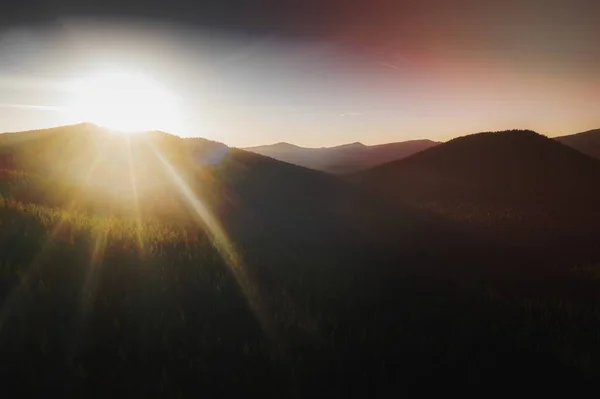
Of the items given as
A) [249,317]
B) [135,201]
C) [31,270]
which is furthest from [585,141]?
[31,270]

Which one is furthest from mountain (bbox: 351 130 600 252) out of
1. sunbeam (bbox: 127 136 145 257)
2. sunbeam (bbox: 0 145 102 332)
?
sunbeam (bbox: 0 145 102 332)

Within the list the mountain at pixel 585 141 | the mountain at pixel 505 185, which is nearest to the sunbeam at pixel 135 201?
the mountain at pixel 505 185

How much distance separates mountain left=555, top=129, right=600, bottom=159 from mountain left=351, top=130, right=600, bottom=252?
77714 millimetres

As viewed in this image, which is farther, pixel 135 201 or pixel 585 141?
pixel 585 141

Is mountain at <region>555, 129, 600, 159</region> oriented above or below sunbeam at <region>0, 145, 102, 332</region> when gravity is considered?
above

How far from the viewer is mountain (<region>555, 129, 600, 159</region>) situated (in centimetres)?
12099

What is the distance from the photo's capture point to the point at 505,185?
1807 inches

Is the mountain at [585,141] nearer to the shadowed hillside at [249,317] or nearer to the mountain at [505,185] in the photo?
the mountain at [505,185]

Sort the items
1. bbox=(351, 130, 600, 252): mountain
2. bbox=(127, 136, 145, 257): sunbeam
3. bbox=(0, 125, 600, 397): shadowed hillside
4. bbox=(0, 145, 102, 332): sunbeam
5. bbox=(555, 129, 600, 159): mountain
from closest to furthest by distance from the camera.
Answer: bbox=(0, 125, 600, 397): shadowed hillside → bbox=(0, 145, 102, 332): sunbeam → bbox=(127, 136, 145, 257): sunbeam → bbox=(351, 130, 600, 252): mountain → bbox=(555, 129, 600, 159): mountain

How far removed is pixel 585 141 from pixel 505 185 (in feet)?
383

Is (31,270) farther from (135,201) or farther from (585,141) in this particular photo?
(585,141)

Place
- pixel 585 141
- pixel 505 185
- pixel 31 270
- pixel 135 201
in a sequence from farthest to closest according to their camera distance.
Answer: pixel 585 141
pixel 505 185
pixel 135 201
pixel 31 270

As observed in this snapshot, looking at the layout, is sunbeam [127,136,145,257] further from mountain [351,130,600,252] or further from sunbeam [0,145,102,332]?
mountain [351,130,600,252]

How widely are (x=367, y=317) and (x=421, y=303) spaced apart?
182cm
